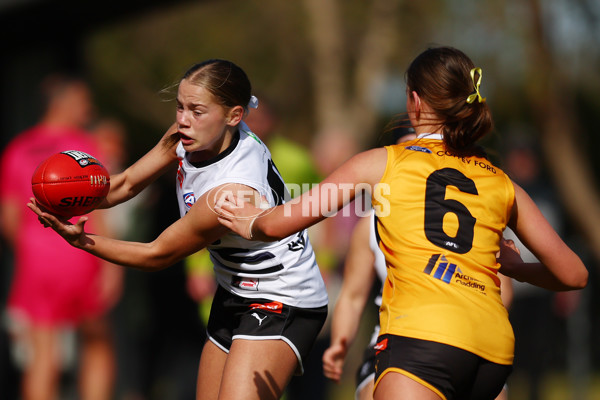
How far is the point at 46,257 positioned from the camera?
23.0 ft

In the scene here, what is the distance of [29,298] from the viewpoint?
23.1 feet

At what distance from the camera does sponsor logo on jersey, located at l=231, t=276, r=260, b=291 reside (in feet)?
12.9

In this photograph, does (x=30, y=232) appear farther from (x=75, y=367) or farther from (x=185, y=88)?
(x=185, y=88)

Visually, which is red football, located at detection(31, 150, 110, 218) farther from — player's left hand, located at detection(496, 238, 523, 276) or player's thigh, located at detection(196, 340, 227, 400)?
player's left hand, located at detection(496, 238, 523, 276)

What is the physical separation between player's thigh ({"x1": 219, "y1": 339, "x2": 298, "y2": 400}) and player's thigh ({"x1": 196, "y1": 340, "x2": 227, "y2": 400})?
9.1 inches

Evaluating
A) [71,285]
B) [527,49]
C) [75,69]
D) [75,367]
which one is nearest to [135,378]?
[75,367]

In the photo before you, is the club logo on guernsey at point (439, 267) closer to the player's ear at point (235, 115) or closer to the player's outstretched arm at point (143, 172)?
the player's ear at point (235, 115)

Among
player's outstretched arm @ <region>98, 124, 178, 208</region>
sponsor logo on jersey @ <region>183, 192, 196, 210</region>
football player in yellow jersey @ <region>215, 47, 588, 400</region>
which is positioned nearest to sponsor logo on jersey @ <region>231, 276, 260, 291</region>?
sponsor logo on jersey @ <region>183, 192, 196, 210</region>

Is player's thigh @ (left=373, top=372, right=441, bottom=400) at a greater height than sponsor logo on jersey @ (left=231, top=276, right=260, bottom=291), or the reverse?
sponsor logo on jersey @ (left=231, top=276, right=260, bottom=291)

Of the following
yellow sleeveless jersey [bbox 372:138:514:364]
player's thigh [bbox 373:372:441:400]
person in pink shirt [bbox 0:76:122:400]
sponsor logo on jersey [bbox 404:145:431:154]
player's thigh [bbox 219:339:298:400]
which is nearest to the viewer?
player's thigh [bbox 373:372:441:400]

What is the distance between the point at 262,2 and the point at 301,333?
1301 centimetres

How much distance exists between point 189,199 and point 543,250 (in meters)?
1.61

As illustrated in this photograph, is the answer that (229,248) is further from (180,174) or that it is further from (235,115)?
(235,115)

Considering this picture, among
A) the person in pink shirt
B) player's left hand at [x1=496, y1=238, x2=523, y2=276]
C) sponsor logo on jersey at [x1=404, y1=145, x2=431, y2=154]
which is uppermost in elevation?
sponsor logo on jersey at [x1=404, y1=145, x2=431, y2=154]
